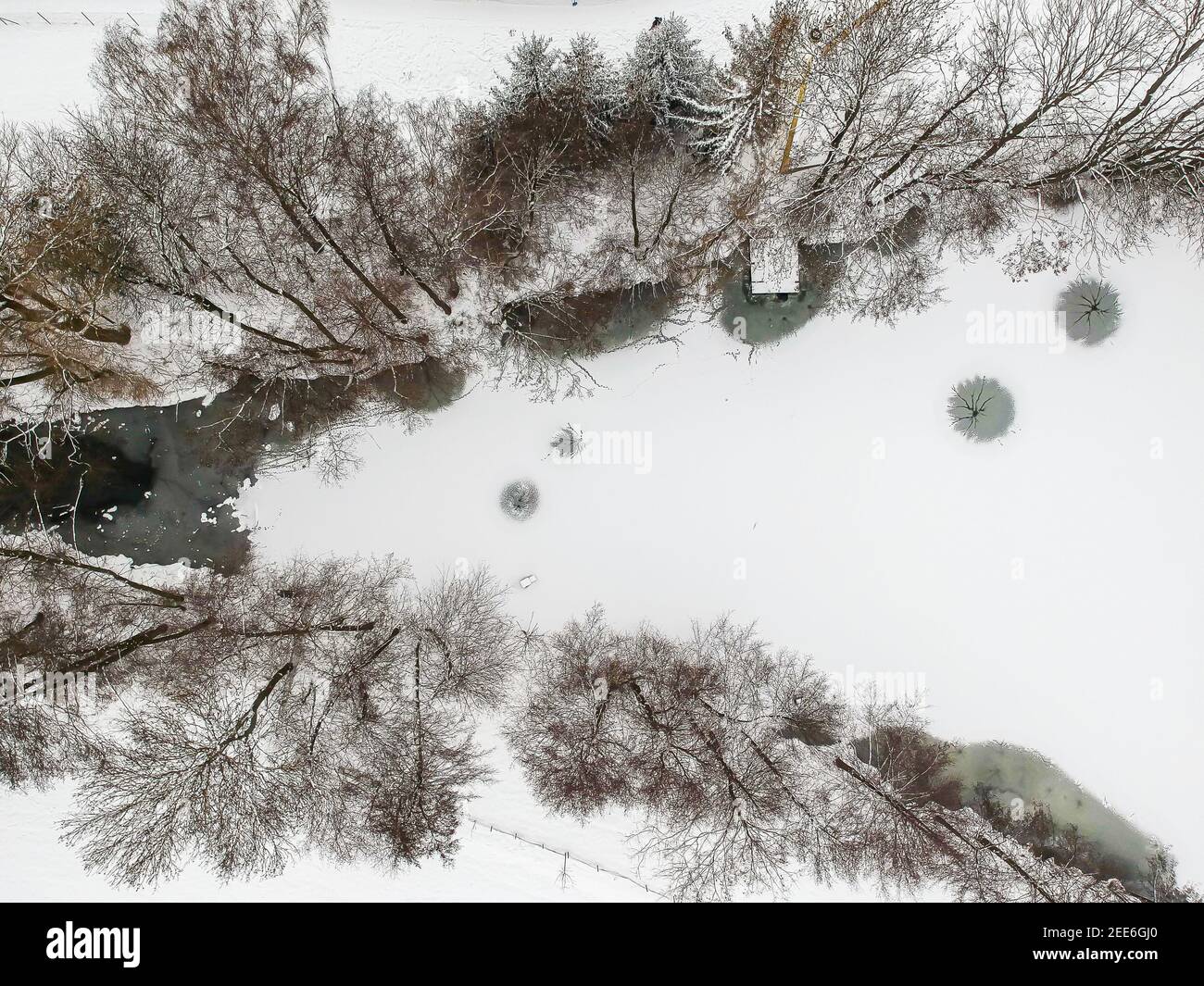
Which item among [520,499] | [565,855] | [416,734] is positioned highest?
[520,499]

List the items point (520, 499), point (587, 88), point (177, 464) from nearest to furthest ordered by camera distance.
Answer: point (587, 88), point (520, 499), point (177, 464)

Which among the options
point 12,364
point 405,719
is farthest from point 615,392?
point 12,364

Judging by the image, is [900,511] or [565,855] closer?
[565,855]

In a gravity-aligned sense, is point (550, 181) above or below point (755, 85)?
below

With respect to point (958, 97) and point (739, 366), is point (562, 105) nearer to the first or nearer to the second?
point (739, 366)

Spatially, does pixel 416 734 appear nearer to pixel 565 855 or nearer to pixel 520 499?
pixel 565 855

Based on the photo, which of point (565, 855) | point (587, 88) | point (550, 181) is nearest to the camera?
point (587, 88)

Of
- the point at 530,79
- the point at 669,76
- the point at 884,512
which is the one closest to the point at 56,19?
the point at 530,79
